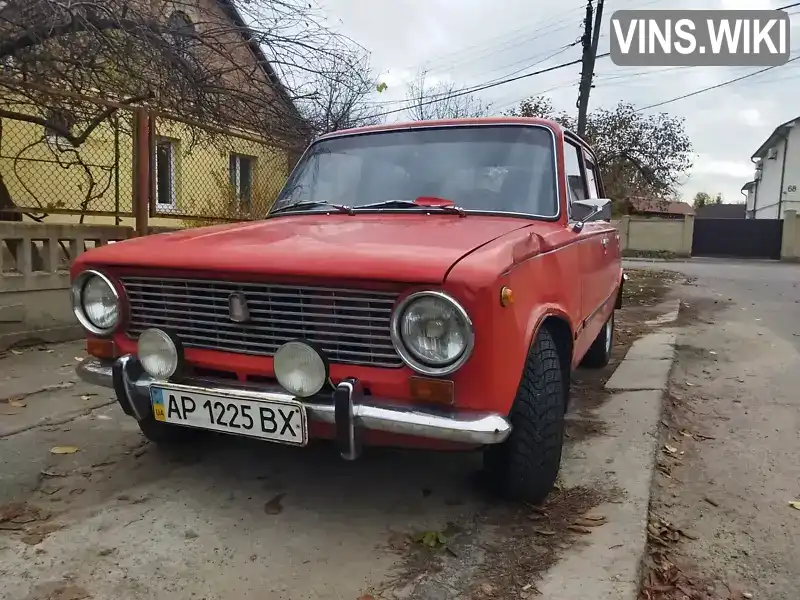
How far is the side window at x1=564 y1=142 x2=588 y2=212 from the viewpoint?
3.33 m

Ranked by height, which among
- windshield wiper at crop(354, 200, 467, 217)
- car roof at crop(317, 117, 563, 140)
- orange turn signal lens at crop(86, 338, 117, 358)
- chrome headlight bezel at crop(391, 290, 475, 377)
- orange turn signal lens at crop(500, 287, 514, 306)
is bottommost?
orange turn signal lens at crop(86, 338, 117, 358)

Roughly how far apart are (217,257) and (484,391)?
1.11m

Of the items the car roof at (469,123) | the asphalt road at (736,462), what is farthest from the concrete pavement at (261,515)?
the car roof at (469,123)

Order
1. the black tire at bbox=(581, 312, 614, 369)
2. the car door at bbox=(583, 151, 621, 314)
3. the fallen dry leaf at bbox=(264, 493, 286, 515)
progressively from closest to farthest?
the fallen dry leaf at bbox=(264, 493, 286, 515)
the car door at bbox=(583, 151, 621, 314)
the black tire at bbox=(581, 312, 614, 369)

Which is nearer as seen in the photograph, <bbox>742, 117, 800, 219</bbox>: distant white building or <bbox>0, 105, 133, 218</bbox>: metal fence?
<bbox>0, 105, 133, 218</bbox>: metal fence

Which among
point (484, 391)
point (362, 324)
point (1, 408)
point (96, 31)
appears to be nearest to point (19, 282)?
point (1, 408)

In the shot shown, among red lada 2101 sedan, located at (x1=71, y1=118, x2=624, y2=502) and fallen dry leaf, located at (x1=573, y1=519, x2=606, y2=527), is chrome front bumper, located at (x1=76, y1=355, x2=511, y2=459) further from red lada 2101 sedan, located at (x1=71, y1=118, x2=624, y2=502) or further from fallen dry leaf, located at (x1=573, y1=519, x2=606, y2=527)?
fallen dry leaf, located at (x1=573, y1=519, x2=606, y2=527)

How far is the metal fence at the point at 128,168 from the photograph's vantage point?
588cm

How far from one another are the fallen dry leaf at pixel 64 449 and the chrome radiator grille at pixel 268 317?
38.1 inches

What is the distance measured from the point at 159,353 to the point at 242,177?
211 inches

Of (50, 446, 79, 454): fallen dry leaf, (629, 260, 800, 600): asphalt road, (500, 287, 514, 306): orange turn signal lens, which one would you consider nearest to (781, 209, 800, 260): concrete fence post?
(629, 260, 800, 600): asphalt road

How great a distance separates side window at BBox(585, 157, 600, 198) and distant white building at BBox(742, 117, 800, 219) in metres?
29.9

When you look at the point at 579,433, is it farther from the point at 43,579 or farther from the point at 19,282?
the point at 19,282

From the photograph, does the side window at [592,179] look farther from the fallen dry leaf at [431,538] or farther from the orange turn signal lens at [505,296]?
the fallen dry leaf at [431,538]
